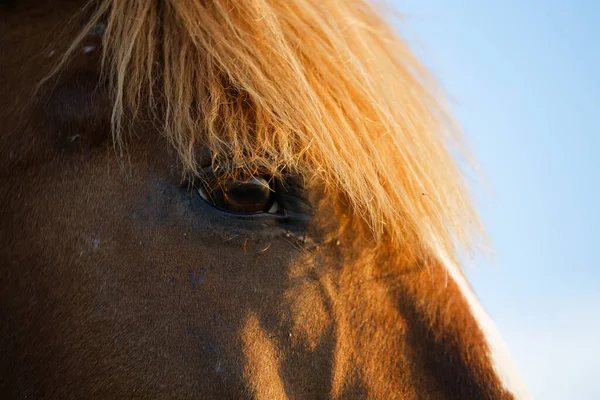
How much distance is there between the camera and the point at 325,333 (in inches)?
59.1

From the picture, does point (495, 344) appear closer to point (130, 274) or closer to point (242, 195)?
point (242, 195)

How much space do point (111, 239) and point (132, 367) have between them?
0.32 meters

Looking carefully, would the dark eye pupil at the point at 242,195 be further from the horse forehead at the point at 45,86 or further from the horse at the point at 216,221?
the horse forehead at the point at 45,86

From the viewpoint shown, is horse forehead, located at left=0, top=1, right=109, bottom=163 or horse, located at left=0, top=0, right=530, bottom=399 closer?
horse, located at left=0, top=0, right=530, bottom=399

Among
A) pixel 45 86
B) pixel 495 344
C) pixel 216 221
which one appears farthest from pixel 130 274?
pixel 495 344

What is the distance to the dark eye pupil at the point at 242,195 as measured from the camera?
5.18ft

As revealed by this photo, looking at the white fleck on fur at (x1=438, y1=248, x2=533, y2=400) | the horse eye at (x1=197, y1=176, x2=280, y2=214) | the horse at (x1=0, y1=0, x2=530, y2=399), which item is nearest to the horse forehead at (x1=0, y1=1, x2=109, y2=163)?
the horse at (x1=0, y1=0, x2=530, y2=399)

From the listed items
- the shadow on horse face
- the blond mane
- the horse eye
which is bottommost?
the shadow on horse face

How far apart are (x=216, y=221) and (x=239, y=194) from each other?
94 millimetres

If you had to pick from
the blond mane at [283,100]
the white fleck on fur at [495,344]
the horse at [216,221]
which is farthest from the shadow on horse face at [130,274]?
the white fleck on fur at [495,344]

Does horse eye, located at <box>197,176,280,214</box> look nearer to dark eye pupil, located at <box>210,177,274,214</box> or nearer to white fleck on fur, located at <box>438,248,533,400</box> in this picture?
dark eye pupil, located at <box>210,177,274,214</box>

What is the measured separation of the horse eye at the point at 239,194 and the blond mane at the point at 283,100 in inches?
1.8

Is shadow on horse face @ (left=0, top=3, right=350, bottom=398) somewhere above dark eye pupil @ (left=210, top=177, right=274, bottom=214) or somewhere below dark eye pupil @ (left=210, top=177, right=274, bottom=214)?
below

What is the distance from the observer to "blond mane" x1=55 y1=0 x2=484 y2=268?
1585mm
